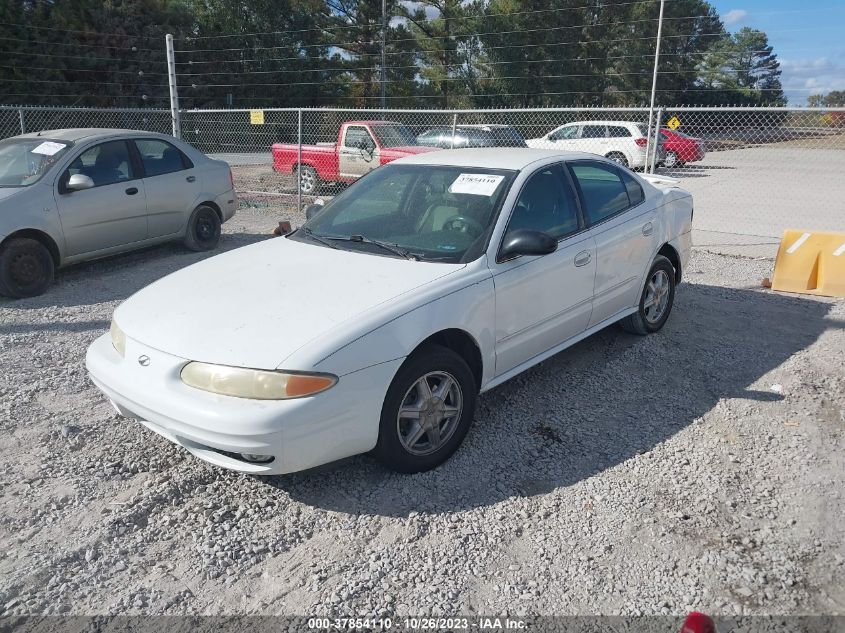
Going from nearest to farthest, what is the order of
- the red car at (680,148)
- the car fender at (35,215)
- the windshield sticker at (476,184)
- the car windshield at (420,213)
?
the car windshield at (420,213) → the windshield sticker at (476,184) → the car fender at (35,215) → the red car at (680,148)

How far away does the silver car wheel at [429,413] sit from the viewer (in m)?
3.47

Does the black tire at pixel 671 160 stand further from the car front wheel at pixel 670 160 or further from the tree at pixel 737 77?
the tree at pixel 737 77

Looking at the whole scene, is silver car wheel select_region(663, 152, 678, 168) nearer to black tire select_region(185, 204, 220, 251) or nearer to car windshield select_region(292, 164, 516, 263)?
black tire select_region(185, 204, 220, 251)

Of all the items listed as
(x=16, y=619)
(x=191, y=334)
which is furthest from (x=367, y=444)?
(x=16, y=619)

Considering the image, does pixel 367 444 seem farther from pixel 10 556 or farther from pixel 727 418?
pixel 727 418

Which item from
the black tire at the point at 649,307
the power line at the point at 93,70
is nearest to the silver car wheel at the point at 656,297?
the black tire at the point at 649,307

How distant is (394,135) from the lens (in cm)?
1391

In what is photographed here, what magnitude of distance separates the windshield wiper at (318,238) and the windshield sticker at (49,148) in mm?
4076

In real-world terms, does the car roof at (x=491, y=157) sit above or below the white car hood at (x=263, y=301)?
above

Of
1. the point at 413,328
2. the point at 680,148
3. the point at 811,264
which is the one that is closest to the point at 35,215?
the point at 413,328

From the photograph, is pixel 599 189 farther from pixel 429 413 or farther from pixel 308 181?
pixel 308 181

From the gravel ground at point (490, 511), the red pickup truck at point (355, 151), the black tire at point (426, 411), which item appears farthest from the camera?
the red pickup truck at point (355, 151)

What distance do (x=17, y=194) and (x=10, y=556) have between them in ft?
15.7

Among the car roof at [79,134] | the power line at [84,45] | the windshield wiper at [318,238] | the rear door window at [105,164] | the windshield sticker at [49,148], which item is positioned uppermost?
the power line at [84,45]
